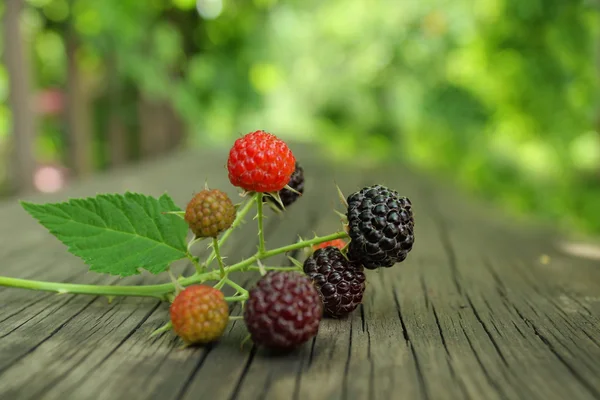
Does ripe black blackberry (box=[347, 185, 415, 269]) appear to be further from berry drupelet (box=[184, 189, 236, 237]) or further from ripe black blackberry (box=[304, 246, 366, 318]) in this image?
berry drupelet (box=[184, 189, 236, 237])

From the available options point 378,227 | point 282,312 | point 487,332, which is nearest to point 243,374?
point 282,312

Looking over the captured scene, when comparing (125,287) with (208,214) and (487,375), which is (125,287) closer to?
(208,214)

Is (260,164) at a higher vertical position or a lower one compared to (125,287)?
higher

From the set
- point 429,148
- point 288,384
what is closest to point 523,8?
point 429,148

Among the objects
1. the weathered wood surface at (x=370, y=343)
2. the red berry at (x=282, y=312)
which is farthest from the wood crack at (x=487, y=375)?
the red berry at (x=282, y=312)

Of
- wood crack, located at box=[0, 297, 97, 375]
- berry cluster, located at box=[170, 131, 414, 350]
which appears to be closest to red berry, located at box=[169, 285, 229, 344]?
berry cluster, located at box=[170, 131, 414, 350]

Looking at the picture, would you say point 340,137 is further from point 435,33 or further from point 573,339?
point 573,339
